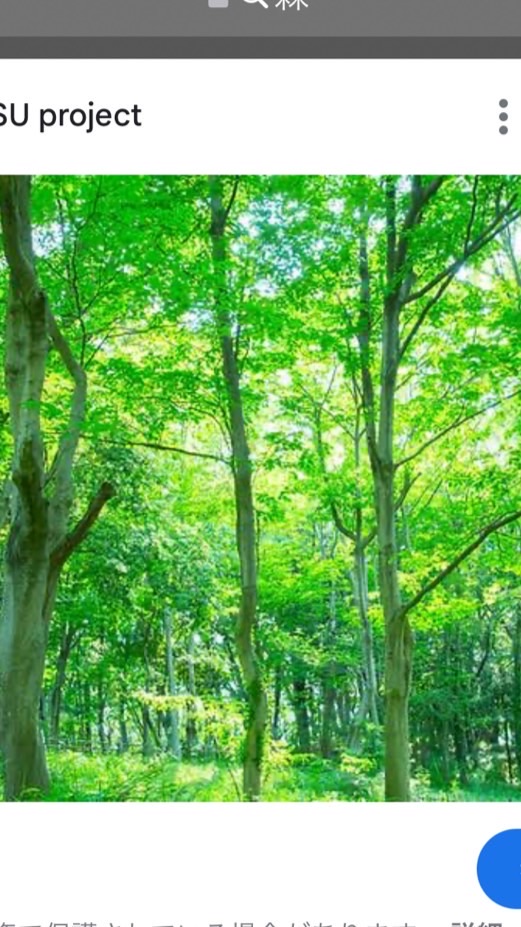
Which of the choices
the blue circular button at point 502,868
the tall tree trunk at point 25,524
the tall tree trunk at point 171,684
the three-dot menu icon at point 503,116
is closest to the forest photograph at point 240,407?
the tall tree trunk at point 25,524

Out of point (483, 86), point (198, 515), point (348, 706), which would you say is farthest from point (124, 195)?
point (348, 706)

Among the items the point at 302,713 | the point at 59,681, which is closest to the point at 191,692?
the point at 59,681

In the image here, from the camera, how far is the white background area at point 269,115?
2648 millimetres

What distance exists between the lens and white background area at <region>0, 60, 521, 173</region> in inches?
104

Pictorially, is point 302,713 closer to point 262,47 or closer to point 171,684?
point 171,684

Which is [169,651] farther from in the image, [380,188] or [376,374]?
[380,188]

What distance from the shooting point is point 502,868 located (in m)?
2.11

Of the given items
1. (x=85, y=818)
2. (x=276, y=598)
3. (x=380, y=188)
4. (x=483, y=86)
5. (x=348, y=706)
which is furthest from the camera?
(x=348, y=706)

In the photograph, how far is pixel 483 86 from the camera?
104 inches

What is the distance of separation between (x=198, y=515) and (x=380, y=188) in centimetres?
740
